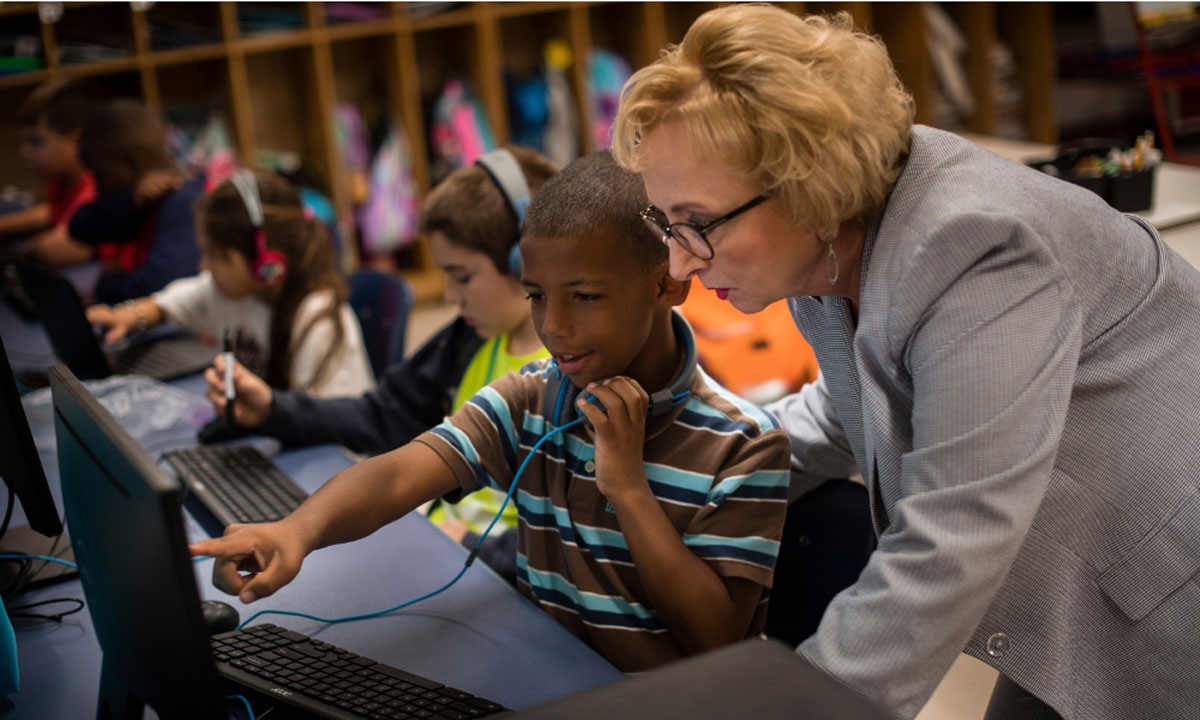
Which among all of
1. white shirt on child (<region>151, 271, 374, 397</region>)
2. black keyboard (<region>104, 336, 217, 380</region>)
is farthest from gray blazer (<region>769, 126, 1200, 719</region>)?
black keyboard (<region>104, 336, 217, 380</region>)

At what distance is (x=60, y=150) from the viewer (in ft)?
11.9

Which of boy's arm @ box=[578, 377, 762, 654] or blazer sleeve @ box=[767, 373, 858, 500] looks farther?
blazer sleeve @ box=[767, 373, 858, 500]

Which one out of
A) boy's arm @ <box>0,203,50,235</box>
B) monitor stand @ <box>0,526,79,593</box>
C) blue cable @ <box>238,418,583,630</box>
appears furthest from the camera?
boy's arm @ <box>0,203,50,235</box>

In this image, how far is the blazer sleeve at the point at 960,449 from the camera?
2.80ft

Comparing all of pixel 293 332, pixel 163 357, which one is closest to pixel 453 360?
pixel 293 332

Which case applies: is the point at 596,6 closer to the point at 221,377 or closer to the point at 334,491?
the point at 221,377

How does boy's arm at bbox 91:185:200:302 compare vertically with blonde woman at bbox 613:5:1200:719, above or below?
below

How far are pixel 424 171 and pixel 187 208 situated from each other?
6.00 feet

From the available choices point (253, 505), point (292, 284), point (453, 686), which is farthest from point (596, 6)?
point (453, 686)

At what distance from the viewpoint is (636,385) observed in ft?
3.94

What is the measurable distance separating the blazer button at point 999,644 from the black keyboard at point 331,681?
456mm

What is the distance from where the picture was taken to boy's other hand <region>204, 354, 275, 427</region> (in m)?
1.81

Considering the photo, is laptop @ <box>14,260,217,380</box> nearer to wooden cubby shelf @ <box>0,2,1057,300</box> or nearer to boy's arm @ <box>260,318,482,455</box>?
boy's arm @ <box>260,318,482,455</box>

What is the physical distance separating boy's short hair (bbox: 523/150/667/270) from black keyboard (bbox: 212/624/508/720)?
508mm
